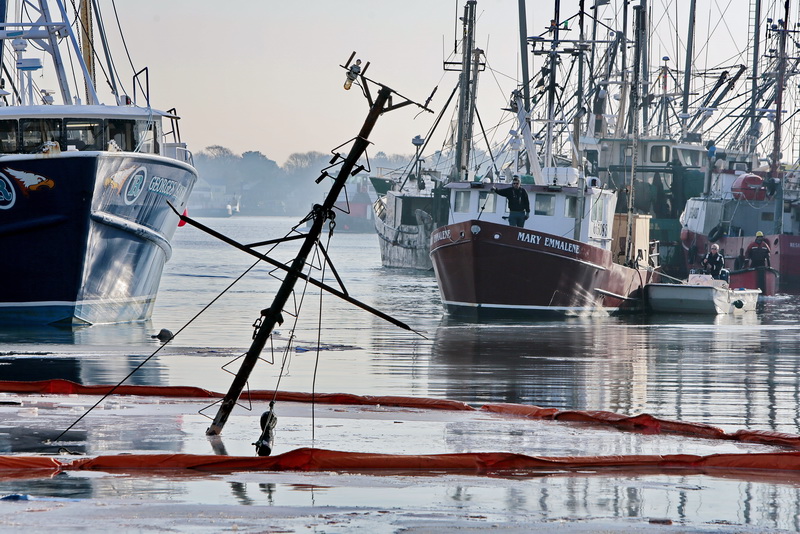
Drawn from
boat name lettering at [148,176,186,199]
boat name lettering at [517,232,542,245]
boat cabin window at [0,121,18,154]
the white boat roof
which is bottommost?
boat name lettering at [517,232,542,245]

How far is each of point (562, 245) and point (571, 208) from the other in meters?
1.85

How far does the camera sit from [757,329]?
2666 centimetres

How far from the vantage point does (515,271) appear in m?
26.1

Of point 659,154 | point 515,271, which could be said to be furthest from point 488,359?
point 659,154

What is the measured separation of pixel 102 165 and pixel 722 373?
10957 mm

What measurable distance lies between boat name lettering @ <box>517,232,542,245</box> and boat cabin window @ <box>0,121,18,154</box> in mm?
10018

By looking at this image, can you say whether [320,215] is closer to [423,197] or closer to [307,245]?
[307,245]

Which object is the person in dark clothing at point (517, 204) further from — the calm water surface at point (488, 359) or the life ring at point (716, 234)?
the life ring at point (716, 234)

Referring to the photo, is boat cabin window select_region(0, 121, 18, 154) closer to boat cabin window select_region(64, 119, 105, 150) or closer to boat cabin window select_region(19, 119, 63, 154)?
boat cabin window select_region(19, 119, 63, 154)

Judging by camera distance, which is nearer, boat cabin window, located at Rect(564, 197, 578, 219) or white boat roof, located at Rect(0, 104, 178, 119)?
white boat roof, located at Rect(0, 104, 178, 119)

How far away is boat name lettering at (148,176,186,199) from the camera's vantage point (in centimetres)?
2328

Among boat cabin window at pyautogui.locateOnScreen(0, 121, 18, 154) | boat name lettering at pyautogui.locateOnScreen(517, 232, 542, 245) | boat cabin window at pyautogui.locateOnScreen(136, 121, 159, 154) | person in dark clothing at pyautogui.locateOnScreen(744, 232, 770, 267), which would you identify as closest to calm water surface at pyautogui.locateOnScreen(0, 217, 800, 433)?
boat name lettering at pyautogui.locateOnScreen(517, 232, 542, 245)

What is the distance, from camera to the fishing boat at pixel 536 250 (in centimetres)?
2583

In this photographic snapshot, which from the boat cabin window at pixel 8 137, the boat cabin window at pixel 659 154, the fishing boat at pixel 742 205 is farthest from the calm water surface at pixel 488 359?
the fishing boat at pixel 742 205
